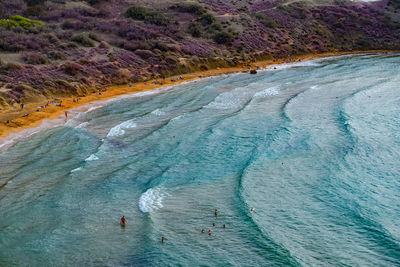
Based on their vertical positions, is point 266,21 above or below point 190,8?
below

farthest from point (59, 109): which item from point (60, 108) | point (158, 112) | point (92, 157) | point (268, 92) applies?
point (268, 92)

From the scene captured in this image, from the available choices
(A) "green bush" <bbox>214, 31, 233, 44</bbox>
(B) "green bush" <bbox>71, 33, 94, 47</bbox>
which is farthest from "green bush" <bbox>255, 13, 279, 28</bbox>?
(B) "green bush" <bbox>71, 33, 94, 47</bbox>

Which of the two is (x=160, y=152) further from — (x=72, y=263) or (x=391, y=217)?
(x=391, y=217)

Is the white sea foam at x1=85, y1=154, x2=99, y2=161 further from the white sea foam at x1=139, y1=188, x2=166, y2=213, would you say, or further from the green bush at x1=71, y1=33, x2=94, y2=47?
the green bush at x1=71, y1=33, x2=94, y2=47

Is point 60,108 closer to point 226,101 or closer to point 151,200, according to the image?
point 226,101

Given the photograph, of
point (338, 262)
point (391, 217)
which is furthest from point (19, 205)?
point (391, 217)

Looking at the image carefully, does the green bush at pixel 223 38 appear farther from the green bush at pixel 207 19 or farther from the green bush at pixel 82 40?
the green bush at pixel 82 40
